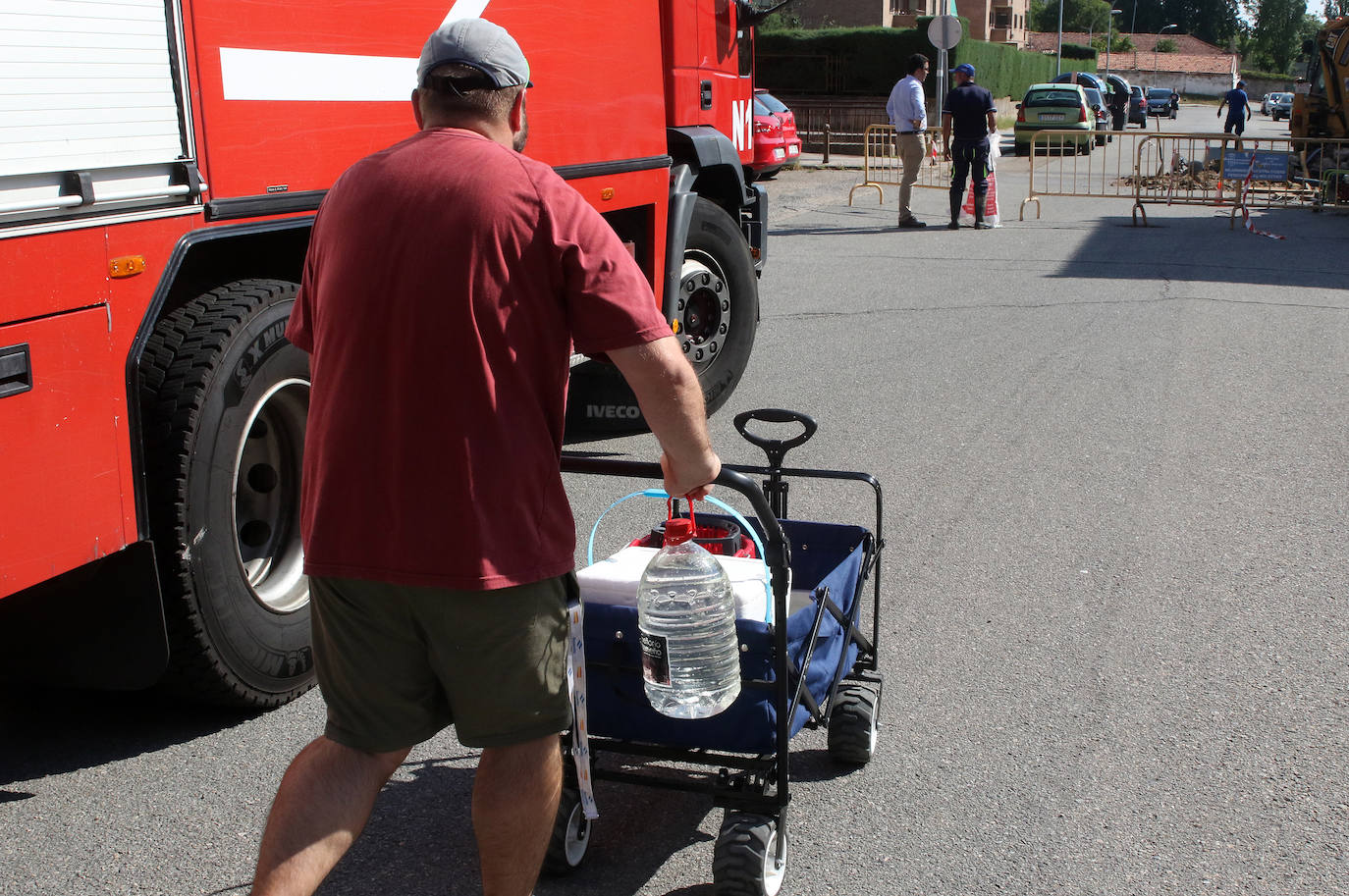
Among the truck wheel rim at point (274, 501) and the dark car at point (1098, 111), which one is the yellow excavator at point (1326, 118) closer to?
the dark car at point (1098, 111)

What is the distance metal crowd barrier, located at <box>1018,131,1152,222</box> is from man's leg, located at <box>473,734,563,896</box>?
1558cm

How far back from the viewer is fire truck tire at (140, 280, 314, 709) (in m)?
3.45

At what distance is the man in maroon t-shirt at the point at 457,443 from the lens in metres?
2.27

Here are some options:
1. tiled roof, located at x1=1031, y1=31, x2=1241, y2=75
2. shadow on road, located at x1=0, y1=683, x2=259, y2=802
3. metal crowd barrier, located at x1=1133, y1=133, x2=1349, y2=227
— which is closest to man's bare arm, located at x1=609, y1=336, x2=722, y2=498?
shadow on road, located at x1=0, y1=683, x2=259, y2=802

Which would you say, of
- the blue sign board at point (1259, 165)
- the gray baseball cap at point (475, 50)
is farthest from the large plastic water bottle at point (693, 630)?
the blue sign board at point (1259, 165)

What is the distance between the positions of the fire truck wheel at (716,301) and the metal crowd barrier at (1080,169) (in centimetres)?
1060

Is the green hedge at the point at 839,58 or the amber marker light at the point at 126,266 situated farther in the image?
the green hedge at the point at 839,58

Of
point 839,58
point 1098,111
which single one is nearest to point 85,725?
point 1098,111

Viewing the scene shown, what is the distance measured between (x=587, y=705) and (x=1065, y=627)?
2118mm

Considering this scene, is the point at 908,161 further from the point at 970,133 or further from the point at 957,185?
the point at 970,133

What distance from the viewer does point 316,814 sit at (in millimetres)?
2346

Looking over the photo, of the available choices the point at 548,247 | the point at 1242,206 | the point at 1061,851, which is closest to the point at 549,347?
the point at 548,247

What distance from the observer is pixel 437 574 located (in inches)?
90.4

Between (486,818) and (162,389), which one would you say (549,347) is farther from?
(162,389)
